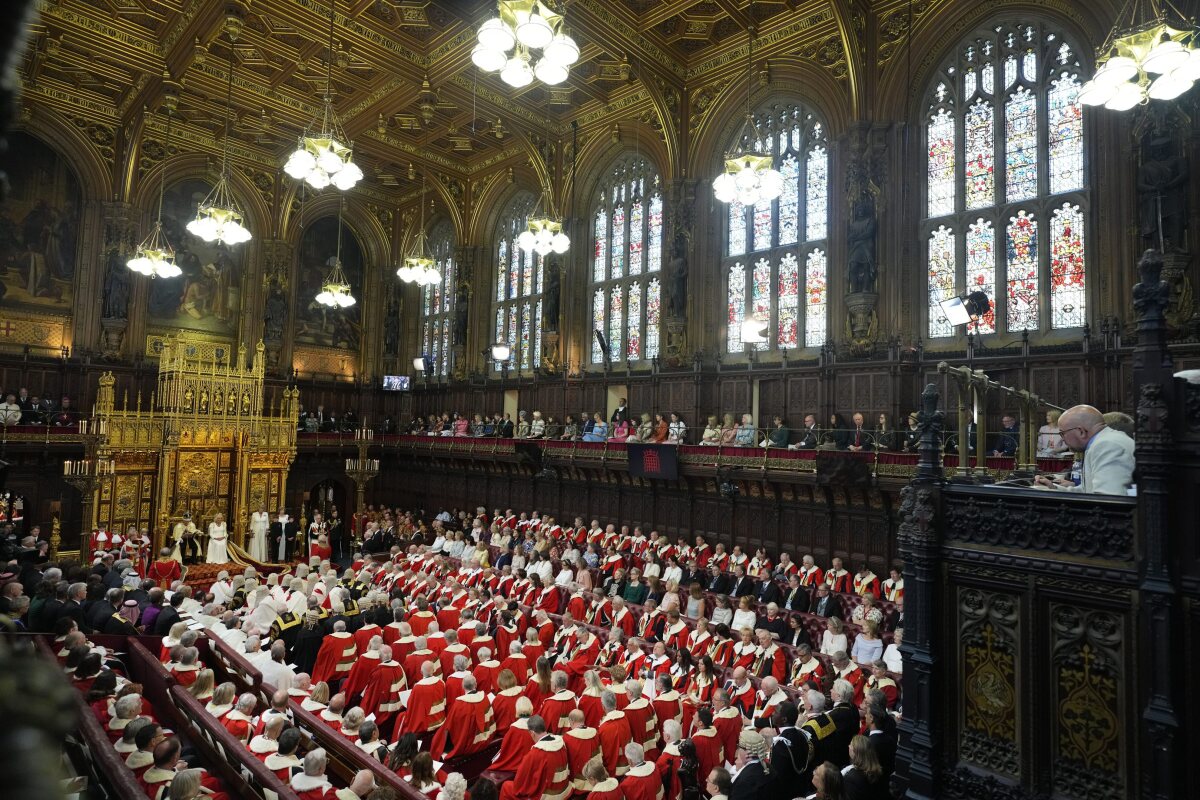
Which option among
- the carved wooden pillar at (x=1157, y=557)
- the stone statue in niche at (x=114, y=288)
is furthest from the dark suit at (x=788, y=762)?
the stone statue in niche at (x=114, y=288)

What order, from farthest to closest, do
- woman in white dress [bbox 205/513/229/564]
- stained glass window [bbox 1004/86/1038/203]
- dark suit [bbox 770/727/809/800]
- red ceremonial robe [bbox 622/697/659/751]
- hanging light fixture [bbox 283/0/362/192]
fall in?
woman in white dress [bbox 205/513/229/564] < stained glass window [bbox 1004/86/1038/203] < hanging light fixture [bbox 283/0/362/192] < red ceremonial robe [bbox 622/697/659/751] < dark suit [bbox 770/727/809/800]

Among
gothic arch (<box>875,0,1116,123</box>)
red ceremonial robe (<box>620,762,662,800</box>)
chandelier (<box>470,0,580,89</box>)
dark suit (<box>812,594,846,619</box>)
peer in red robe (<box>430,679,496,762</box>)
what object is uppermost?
gothic arch (<box>875,0,1116,123</box>)

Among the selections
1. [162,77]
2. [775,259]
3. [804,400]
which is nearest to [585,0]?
[775,259]

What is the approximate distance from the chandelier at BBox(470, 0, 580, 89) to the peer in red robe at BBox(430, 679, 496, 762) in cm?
771

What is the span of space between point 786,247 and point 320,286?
2098cm

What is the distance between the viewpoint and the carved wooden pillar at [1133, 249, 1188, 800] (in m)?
4.05

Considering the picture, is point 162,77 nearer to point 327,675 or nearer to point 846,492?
point 327,675

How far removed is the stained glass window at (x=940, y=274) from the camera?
49.0ft

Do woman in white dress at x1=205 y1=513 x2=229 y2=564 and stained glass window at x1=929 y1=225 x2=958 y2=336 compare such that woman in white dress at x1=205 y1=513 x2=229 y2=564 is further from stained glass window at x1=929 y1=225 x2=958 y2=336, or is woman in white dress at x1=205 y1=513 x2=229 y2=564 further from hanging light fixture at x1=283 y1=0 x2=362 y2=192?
stained glass window at x1=929 y1=225 x2=958 y2=336

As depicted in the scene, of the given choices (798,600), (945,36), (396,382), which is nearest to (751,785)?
(798,600)

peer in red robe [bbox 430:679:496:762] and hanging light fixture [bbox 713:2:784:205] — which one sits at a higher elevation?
hanging light fixture [bbox 713:2:784:205]

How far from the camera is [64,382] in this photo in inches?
861

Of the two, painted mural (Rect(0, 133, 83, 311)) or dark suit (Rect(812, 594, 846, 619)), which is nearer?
dark suit (Rect(812, 594, 846, 619))

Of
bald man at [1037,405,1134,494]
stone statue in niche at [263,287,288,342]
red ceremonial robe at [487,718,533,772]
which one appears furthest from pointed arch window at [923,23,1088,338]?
stone statue in niche at [263,287,288,342]
